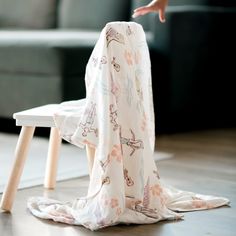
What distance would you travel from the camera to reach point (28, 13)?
4172 mm

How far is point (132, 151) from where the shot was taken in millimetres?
1935

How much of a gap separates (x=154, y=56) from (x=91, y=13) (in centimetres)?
65

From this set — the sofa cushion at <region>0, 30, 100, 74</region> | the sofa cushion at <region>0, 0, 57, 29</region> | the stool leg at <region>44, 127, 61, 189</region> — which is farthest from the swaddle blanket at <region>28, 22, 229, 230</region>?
the sofa cushion at <region>0, 0, 57, 29</region>

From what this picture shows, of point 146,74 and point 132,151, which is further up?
point 146,74

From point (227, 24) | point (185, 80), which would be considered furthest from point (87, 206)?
point (227, 24)

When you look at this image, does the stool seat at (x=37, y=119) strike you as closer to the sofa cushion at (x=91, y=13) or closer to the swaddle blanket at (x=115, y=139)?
the swaddle blanket at (x=115, y=139)

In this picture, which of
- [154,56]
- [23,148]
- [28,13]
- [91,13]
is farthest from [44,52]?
[23,148]

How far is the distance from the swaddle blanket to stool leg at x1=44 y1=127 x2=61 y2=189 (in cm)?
22

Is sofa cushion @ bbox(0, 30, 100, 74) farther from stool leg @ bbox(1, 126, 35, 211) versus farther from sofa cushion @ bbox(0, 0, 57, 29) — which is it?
stool leg @ bbox(1, 126, 35, 211)

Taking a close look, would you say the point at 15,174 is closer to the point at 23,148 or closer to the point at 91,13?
the point at 23,148

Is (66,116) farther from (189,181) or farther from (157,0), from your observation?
(189,181)

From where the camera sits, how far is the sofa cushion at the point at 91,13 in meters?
3.81

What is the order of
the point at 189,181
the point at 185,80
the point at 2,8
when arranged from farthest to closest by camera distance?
the point at 2,8
the point at 185,80
the point at 189,181

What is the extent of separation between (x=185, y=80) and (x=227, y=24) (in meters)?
0.42
